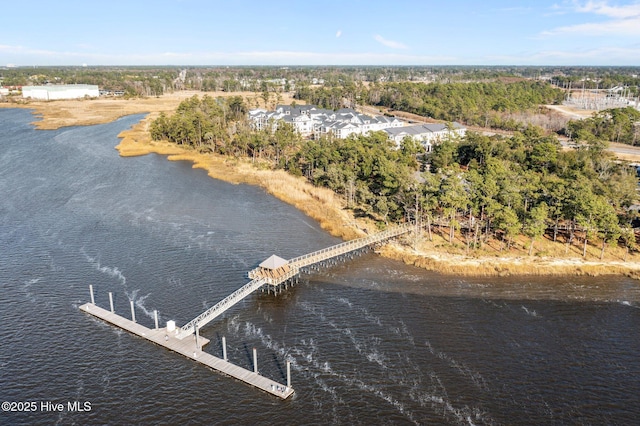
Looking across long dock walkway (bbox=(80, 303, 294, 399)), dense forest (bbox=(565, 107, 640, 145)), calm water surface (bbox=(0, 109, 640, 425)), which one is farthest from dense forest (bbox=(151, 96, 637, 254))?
long dock walkway (bbox=(80, 303, 294, 399))

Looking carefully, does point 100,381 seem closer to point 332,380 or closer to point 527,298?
point 332,380

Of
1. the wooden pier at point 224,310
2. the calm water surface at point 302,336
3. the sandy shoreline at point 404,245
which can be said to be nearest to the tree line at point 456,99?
the sandy shoreline at point 404,245

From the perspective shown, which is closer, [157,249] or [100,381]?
[100,381]

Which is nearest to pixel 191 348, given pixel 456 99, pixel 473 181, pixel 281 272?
pixel 281 272

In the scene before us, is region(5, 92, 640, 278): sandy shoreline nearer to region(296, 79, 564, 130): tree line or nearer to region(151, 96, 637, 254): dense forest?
region(151, 96, 637, 254): dense forest

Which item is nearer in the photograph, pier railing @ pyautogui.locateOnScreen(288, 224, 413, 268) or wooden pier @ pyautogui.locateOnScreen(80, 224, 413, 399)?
wooden pier @ pyautogui.locateOnScreen(80, 224, 413, 399)

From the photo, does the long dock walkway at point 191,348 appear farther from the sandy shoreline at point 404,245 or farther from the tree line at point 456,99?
the tree line at point 456,99

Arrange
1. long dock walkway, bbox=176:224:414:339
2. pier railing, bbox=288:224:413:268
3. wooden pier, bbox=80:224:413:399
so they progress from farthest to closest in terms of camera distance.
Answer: pier railing, bbox=288:224:413:268
long dock walkway, bbox=176:224:414:339
wooden pier, bbox=80:224:413:399

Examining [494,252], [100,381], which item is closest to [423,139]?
[494,252]
